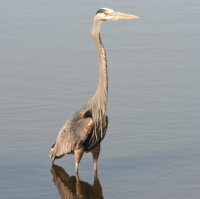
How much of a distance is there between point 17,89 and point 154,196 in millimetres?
4594

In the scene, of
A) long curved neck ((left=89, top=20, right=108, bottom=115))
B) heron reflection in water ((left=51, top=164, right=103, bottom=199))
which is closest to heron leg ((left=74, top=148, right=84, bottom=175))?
heron reflection in water ((left=51, top=164, right=103, bottom=199))

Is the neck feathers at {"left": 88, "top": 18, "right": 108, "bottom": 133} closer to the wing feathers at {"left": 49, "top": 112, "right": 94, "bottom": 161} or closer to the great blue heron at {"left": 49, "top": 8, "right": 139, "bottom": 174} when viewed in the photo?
the great blue heron at {"left": 49, "top": 8, "right": 139, "bottom": 174}

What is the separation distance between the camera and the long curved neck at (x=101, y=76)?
11.0m

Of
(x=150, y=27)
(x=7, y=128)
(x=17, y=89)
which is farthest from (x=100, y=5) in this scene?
(x=7, y=128)

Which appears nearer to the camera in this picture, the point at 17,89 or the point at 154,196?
the point at 154,196

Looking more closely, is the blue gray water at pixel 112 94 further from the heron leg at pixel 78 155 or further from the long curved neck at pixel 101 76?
the long curved neck at pixel 101 76

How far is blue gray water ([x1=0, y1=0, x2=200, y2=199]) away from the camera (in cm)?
1130

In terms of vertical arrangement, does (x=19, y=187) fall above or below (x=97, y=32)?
below

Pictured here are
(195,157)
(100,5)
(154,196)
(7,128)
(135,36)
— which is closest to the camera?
(154,196)

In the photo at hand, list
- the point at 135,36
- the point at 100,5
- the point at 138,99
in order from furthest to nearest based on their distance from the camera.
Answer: the point at 100,5 → the point at 135,36 → the point at 138,99

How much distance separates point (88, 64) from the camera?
15742 millimetres

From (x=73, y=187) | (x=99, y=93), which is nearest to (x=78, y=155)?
(x=73, y=187)

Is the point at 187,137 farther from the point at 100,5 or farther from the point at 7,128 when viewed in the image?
the point at 100,5

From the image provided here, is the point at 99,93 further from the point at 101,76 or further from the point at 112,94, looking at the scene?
the point at 112,94
